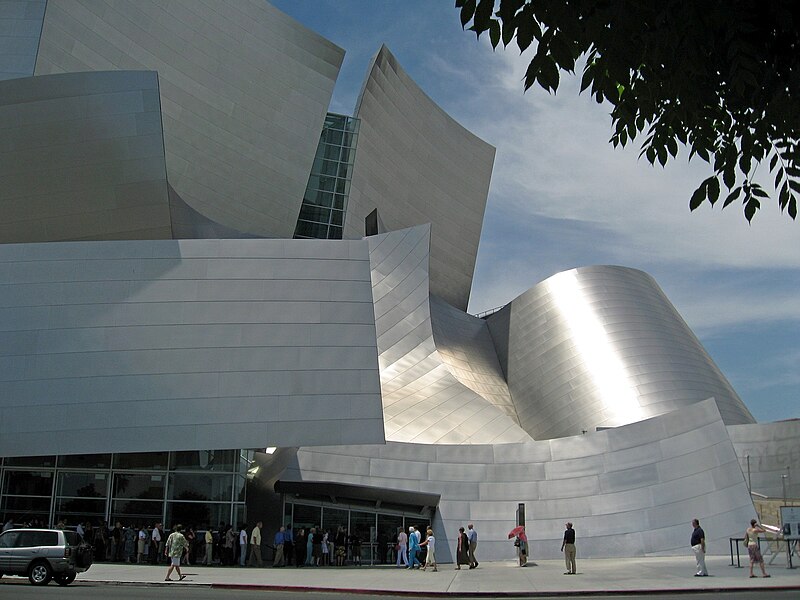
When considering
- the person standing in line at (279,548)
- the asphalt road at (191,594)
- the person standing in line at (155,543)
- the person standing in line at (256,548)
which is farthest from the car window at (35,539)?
the person standing in line at (279,548)

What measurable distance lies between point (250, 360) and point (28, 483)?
659 centimetres

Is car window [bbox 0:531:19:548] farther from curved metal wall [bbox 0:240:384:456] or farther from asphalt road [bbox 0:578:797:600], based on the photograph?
curved metal wall [bbox 0:240:384:456]

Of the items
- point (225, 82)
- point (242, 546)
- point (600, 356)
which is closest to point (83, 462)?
point (242, 546)

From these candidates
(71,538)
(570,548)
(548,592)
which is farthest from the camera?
(570,548)

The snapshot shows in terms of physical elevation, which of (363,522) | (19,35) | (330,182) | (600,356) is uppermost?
(19,35)

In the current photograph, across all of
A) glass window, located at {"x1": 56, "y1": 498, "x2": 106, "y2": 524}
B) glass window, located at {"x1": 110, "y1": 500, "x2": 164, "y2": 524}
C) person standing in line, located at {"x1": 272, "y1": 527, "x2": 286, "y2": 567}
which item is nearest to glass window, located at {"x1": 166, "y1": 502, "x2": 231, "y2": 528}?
glass window, located at {"x1": 110, "y1": 500, "x2": 164, "y2": 524}

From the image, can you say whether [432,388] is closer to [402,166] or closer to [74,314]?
[74,314]

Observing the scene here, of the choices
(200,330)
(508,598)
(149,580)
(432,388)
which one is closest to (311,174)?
(432,388)

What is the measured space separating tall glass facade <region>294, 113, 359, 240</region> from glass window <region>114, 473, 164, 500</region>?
19.1 m

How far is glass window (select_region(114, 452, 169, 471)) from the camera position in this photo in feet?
73.8

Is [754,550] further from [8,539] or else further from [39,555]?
[8,539]

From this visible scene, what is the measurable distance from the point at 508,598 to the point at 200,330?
1265cm

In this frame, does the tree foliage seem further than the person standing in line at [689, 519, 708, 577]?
No

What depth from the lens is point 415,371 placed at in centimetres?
3000
